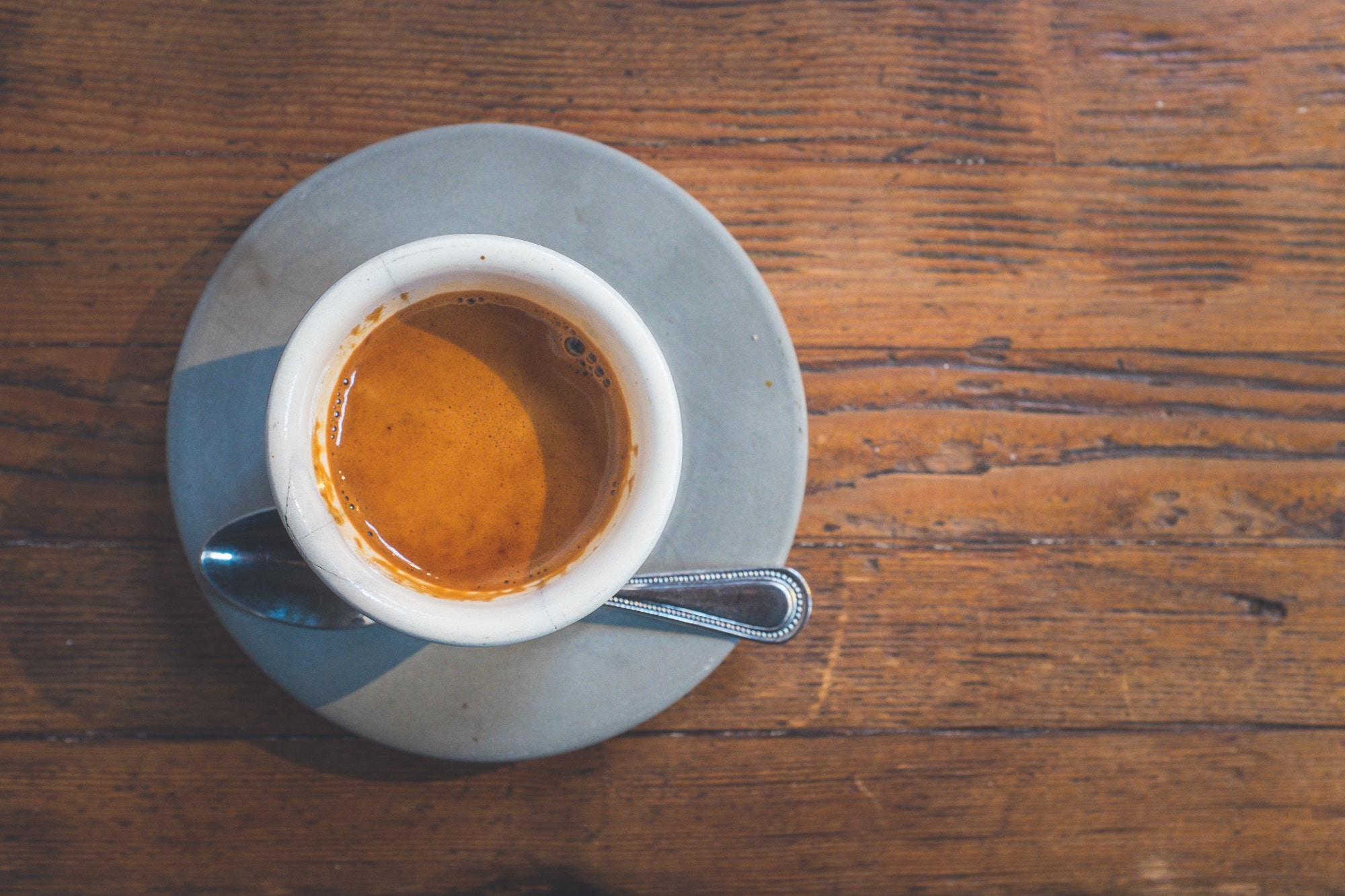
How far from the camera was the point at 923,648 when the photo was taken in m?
0.99

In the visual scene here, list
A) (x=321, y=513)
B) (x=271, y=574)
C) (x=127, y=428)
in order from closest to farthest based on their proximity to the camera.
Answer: (x=321, y=513), (x=271, y=574), (x=127, y=428)

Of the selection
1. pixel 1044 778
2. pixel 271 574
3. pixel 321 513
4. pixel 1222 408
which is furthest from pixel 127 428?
pixel 1222 408

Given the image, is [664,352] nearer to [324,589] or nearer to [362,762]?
[324,589]

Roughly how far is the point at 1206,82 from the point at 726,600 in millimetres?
877

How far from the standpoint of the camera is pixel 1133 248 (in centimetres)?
101

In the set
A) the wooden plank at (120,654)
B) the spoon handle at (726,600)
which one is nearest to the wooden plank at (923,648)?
the wooden plank at (120,654)

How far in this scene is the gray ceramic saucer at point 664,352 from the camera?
0.77 m

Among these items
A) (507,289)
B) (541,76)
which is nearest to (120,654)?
(507,289)

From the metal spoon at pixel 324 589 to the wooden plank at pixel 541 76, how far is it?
0.47m

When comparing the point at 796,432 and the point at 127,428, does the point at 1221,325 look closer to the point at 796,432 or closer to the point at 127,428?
the point at 796,432

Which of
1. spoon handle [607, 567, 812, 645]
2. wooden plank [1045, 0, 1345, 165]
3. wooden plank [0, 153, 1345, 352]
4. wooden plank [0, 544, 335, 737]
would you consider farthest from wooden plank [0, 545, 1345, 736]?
wooden plank [1045, 0, 1345, 165]

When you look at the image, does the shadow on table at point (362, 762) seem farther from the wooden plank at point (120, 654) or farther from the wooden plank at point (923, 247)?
the wooden plank at point (923, 247)

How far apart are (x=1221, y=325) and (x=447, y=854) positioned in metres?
1.13

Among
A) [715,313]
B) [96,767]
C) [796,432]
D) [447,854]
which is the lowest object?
[447,854]
